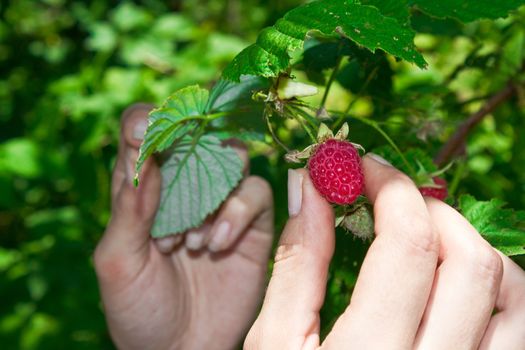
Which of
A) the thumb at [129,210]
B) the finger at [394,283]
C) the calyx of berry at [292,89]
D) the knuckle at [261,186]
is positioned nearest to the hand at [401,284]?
the finger at [394,283]

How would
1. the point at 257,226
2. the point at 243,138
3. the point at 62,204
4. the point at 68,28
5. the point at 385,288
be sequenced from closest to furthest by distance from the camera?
the point at 385,288 < the point at 243,138 < the point at 257,226 < the point at 62,204 < the point at 68,28

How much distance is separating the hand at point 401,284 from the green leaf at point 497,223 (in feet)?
0.20

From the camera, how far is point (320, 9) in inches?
32.2

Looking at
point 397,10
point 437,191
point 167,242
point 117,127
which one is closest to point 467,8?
point 397,10

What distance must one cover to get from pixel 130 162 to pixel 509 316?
29.7 inches

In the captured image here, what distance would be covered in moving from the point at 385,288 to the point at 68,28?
3.41 meters

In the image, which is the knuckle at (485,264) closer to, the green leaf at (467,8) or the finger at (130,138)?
the green leaf at (467,8)

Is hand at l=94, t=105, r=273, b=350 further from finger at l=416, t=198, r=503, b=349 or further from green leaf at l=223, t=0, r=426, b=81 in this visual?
finger at l=416, t=198, r=503, b=349

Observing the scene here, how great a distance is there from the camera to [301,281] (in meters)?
0.83

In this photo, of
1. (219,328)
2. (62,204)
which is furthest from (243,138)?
(62,204)

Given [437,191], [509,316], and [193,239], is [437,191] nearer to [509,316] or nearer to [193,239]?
[509,316]

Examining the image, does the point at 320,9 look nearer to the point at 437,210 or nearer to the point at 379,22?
the point at 379,22

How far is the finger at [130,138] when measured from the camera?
4.00 feet

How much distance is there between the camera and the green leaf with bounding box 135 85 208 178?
918mm
